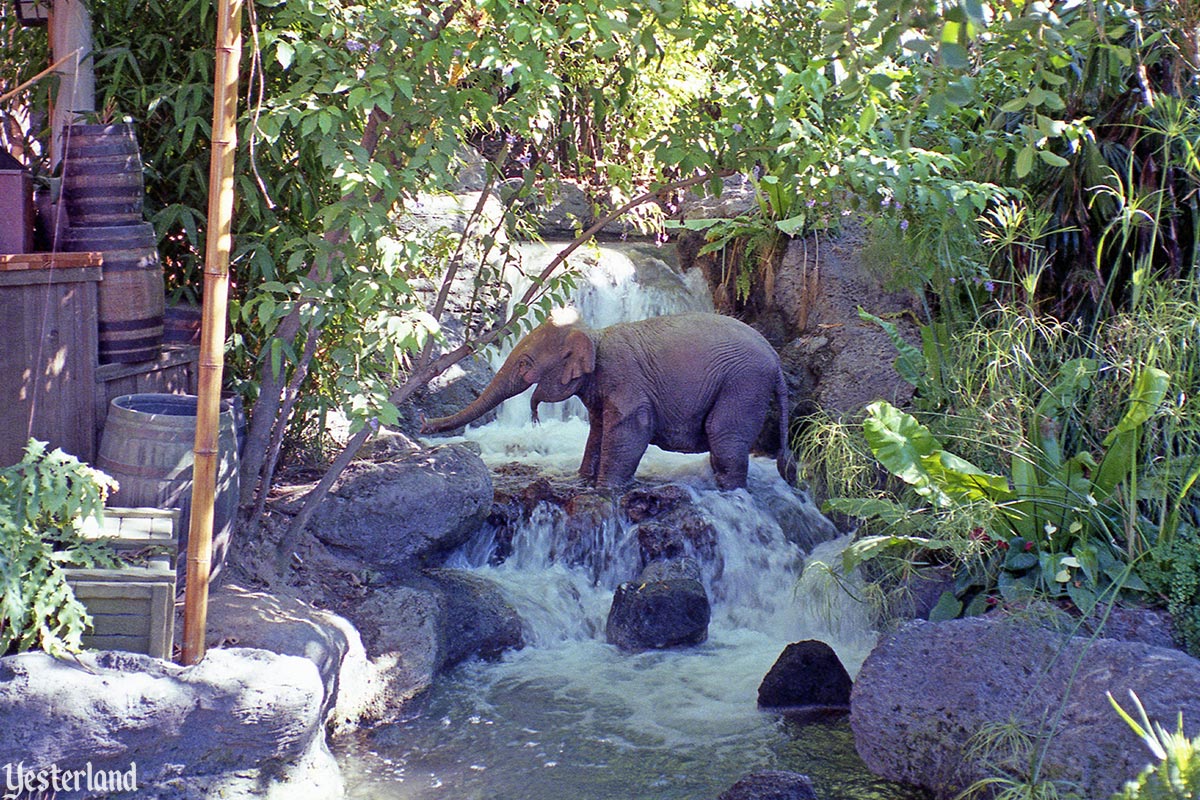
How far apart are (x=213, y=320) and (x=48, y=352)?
1178 mm

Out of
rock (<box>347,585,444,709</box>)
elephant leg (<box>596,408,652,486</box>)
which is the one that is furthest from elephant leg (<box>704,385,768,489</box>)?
rock (<box>347,585,444,709</box>)

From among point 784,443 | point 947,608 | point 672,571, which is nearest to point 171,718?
point 672,571

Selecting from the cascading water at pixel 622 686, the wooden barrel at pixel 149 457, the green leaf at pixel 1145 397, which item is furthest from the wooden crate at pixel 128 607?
the green leaf at pixel 1145 397

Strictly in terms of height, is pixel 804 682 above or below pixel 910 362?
below

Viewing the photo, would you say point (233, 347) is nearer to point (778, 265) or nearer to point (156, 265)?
point (156, 265)

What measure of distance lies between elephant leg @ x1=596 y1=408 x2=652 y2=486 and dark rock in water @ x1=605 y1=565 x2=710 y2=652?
123 centimetres

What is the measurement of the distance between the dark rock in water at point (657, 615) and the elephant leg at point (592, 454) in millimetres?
1414

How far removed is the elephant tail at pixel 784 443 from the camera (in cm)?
710

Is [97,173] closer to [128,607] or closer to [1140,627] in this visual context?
[128,607]

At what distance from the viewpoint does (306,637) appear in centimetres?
414

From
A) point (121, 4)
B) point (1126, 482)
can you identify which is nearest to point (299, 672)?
point (121, 4)

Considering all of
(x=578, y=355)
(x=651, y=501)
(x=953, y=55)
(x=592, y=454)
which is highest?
(x=953, y=55)

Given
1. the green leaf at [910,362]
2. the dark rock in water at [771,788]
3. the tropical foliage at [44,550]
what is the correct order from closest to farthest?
the tropical foliage at [44,550], the dark rock in water at [771,788], the green leaf at [910,362]

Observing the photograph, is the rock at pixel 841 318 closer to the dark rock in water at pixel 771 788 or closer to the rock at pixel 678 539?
the rock at pixel 678 539
